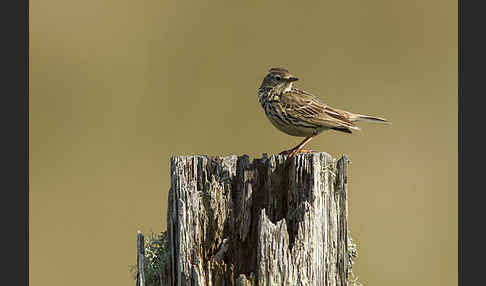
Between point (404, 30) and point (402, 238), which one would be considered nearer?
point (402, 238)

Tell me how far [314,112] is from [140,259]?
120 inches

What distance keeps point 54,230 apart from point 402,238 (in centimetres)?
621

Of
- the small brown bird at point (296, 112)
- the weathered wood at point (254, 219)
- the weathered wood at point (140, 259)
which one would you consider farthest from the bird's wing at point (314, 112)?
the weathered wood at point (140, 259)

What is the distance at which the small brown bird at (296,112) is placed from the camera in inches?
316

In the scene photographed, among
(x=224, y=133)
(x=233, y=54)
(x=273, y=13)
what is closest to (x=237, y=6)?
(x=273, y=13)

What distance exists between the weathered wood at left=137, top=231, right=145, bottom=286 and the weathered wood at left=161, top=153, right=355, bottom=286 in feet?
0.54

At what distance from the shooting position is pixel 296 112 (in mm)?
8078

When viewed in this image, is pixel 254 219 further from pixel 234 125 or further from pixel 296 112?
pixel 234 125

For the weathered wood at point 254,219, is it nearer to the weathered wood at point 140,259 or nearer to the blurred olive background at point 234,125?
the weathered wood at point 140,259

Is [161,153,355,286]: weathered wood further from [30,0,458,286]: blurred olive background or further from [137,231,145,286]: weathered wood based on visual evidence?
[30,0,458,286]: blurred olive background

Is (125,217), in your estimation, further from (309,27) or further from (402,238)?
(309,27)

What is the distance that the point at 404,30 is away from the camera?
57.5ft

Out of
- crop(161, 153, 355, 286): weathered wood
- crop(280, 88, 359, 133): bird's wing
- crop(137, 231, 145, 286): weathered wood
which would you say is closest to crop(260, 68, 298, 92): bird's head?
crop(280, 88, 359, 133): bird's wing

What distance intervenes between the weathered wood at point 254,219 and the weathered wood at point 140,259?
0.54ft
